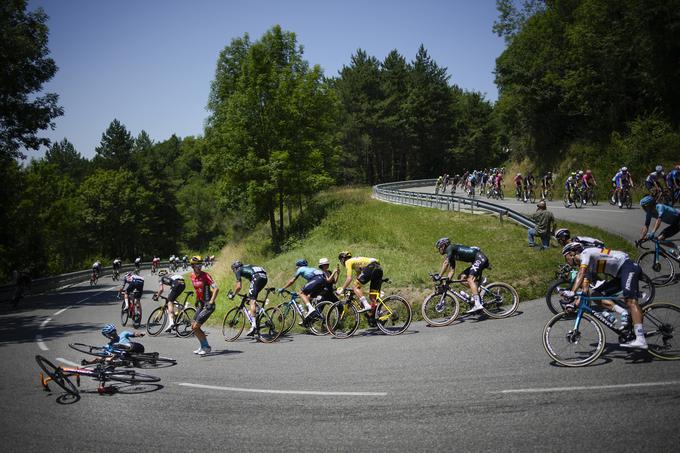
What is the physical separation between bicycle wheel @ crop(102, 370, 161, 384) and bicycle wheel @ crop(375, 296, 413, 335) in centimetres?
565

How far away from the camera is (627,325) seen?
8055 millimetres

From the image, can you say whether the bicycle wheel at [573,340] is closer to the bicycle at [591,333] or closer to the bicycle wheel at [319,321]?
the bicycle at [591,333]

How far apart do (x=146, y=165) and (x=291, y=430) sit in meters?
87.8

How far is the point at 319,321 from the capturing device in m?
14.0

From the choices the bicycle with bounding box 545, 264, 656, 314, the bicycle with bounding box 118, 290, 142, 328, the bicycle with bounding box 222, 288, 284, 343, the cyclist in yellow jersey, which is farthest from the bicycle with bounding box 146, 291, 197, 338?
the bicycle with bounding box 545, 264, 656, 314

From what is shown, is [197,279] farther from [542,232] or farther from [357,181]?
[357,181]

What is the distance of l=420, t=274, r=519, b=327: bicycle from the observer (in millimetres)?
12406

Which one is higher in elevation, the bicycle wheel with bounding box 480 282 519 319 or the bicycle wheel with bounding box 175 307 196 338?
the bicycle wheel with bounding box 480 282 519 319

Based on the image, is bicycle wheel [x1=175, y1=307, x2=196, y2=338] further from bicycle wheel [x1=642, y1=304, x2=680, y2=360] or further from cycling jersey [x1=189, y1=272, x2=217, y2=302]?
bicycle wheel [x1=642, y1=304, x2=680, y2=360]

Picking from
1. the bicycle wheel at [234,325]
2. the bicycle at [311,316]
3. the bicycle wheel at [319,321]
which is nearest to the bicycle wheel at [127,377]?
the bicycle wheel at [234,325]

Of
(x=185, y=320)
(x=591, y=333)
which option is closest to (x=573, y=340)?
(x=591, y=333)

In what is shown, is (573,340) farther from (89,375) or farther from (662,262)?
(89,375)

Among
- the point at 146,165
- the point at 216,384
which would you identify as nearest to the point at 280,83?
the point at 216,384

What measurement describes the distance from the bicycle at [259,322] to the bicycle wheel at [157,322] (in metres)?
3.47
